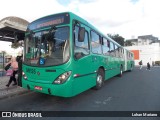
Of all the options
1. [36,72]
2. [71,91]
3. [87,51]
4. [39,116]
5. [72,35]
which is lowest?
[39,116]

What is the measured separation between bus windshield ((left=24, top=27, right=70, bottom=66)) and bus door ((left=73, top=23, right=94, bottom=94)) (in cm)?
37

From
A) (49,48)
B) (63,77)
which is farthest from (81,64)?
(49,48)

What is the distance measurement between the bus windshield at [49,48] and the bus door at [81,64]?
366 millimetres

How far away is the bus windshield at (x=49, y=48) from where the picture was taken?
5.02 metres

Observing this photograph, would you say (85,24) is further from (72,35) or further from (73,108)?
(73,108)

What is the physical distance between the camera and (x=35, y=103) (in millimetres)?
5758

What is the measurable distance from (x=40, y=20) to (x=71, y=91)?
288cm

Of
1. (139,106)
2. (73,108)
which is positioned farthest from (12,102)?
(139,106)

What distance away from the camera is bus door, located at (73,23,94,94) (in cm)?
523

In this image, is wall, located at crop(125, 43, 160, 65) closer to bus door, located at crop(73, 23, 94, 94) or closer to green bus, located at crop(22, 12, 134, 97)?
bus door, located at crop(73, 23, 94, 94)

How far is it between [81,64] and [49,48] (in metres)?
1.24

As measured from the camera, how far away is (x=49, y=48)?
17.3 ft

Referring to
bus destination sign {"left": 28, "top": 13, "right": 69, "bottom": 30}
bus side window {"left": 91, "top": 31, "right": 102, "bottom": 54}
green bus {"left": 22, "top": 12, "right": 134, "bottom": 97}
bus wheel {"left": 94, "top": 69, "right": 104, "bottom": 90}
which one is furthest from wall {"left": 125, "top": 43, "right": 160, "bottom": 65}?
bus destination sign {"left": 28, "top": 13, "right": 69, "bottom": 30}

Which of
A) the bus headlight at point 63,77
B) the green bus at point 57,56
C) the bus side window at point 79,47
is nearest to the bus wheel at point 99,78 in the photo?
the green bus at point 57,56
